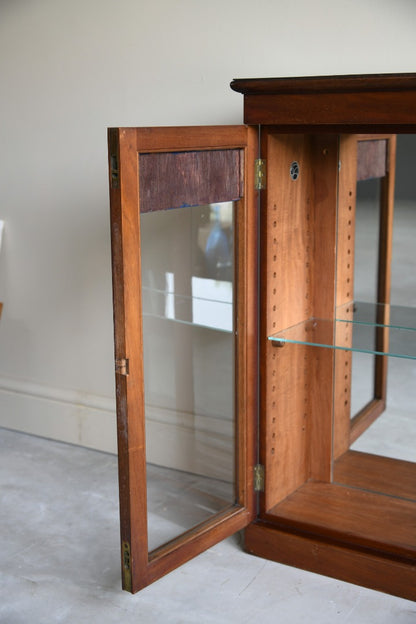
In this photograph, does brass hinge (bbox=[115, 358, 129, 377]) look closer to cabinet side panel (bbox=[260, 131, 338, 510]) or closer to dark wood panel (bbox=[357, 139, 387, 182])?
cabinet side panel (bbox=[260, 131, 338, 510])

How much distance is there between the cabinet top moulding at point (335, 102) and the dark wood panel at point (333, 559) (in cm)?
123

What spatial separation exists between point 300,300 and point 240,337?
31 cm

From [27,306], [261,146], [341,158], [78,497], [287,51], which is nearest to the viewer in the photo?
[261,146]

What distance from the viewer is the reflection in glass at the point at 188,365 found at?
2125 mm

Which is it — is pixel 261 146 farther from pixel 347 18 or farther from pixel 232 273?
pixel 347 18

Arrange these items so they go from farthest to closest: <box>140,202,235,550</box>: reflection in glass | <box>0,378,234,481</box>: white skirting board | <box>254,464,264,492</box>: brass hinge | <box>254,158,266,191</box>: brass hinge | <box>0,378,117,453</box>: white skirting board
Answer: <box>0,378,117,453</box>: white skirting board, <box>254,464,264,492</box>: brass hinge, <box>0,378,234,481</box>: white skirting board, <box>254,158,266,191</box>: brass hinge, <box>140,202,235,550</box>: reflection in glass

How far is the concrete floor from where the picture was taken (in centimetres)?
221

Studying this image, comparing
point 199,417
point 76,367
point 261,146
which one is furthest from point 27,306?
point 261,146

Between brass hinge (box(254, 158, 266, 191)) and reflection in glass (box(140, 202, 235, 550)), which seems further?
brass hinge (box(254, 158, 266, 191))

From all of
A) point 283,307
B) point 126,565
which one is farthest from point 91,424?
point 126,565

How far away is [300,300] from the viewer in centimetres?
255

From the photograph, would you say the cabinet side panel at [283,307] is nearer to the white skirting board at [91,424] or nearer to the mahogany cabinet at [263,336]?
the mahogany cabinet at [263,336]

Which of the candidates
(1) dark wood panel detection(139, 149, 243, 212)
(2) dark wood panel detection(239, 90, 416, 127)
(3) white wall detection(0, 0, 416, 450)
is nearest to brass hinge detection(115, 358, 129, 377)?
(1) dark wood panel detection(139, 149, 243, 212)

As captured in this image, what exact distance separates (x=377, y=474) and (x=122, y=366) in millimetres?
1149
